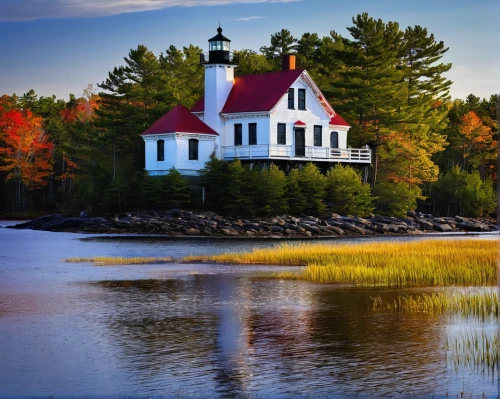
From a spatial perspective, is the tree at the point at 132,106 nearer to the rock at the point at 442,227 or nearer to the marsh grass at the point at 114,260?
the rock at the point at 442,227

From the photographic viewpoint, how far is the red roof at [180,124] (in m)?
62.6

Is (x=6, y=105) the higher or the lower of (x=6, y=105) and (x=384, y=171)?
the higher

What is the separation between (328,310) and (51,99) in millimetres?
90034

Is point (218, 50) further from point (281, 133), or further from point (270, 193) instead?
point (270, 193)

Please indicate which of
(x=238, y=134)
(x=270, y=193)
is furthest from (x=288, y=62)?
(x=270, y=193)

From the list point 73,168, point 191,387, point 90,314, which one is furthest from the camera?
point 73,168

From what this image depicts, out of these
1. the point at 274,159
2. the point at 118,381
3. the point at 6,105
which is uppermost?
the point at 6,105

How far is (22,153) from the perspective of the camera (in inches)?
3268

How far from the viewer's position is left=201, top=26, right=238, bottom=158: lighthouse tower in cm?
6494

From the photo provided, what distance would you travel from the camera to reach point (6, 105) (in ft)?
294

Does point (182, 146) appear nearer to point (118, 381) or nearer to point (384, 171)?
point (384, 171)

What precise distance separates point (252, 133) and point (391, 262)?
3459cm

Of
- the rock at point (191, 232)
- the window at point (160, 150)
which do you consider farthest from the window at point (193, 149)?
the rock at point (191, 232)

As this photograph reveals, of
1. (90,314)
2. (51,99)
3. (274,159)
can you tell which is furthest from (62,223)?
(51,99)
